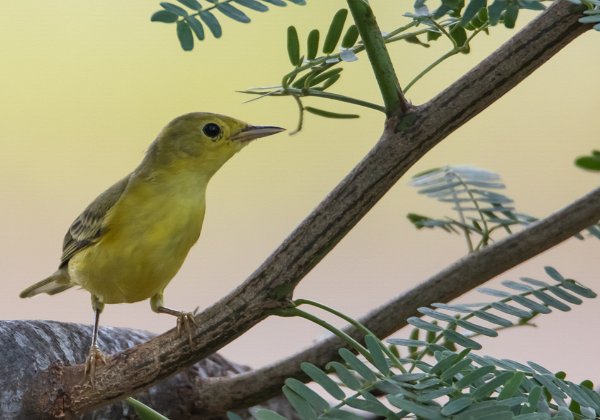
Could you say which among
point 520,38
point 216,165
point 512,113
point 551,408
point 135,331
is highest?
point 512,113

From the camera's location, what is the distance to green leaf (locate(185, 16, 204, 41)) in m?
0.82

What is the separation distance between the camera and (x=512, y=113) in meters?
3.33

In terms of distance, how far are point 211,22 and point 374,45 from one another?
155mm

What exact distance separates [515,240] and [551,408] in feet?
1.92

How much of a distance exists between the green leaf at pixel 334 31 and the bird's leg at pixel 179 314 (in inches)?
13.6

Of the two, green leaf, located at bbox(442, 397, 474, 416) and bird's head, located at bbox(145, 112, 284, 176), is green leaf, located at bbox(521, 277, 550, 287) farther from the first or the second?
bird's head, located at bbox(145, 112, 284, 176)

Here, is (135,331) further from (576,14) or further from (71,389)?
(576,14)

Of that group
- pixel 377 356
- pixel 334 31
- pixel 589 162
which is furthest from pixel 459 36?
pixel 377 356

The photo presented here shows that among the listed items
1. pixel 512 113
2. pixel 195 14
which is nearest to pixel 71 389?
pixel 195 14

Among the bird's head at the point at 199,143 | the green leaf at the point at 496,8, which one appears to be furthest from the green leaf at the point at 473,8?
the bird's head at the point at 199,143

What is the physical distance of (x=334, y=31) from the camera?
1.04 meters

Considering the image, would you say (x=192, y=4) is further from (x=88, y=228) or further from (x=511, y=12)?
(x=88, y=228)

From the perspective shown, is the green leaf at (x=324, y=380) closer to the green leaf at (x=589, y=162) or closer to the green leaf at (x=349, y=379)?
the green leaf at (x=349, y=379)

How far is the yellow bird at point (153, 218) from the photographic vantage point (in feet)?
5.02
